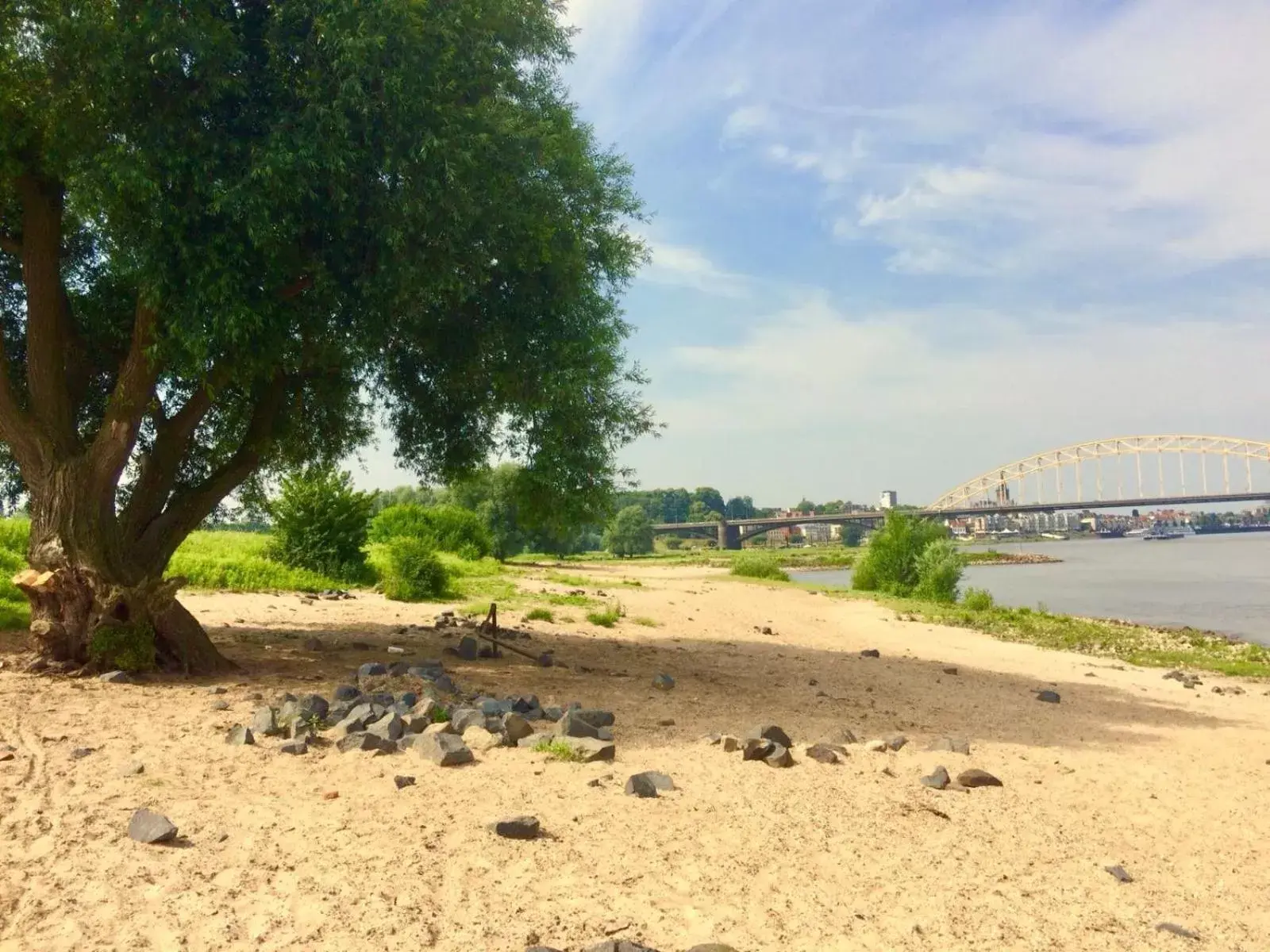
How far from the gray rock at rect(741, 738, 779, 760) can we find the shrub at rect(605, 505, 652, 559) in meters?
91.0

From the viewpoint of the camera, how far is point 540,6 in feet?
39.3

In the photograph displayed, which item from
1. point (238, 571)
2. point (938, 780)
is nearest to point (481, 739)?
point (938, 780)

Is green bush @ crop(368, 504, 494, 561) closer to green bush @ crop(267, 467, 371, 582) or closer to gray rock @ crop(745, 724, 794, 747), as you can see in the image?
green bush @ crop(267, 467, 371, 582)

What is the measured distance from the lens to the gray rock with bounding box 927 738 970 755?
907cm

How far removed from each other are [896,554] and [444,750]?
39.0 metres

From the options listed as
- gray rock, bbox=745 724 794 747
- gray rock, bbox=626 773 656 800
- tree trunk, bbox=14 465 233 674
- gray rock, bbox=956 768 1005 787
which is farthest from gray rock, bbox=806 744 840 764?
tree trunk, bbox=14 465 233 674

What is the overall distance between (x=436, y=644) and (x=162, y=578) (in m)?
4.82

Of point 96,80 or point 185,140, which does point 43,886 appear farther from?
point 96,80

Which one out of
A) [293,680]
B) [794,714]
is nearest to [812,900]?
[794,714]

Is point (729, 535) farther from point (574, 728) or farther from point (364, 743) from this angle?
point (364, 743)

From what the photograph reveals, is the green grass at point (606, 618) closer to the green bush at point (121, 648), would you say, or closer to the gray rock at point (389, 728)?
the green bush at point (121, 648)

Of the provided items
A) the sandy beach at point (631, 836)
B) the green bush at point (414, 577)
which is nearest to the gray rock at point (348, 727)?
the sandy beach at point (631, 836)

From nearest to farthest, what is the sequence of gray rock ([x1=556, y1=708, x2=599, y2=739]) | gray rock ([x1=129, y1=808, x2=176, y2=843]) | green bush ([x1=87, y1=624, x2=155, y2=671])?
gray rock ([x1=129, y1=808, x2=176, y2=843])
gray rock ([x1=556, y1=708, x2=599, y2=739])
green bush ([x1=87, y1=624, x2=155, y2=671])

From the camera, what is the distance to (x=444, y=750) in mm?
7406
